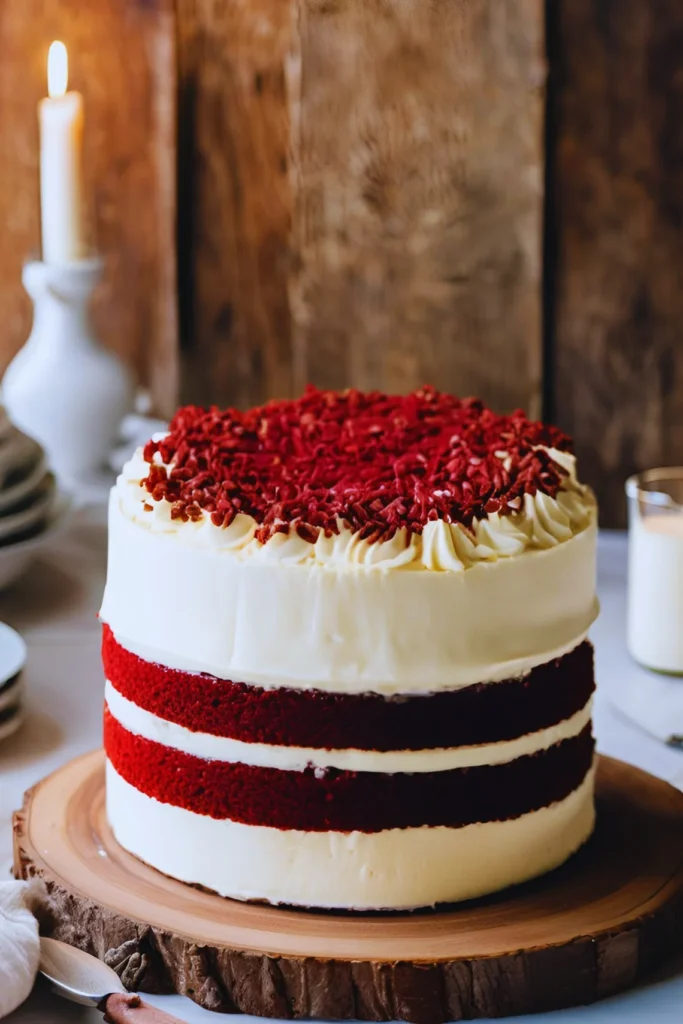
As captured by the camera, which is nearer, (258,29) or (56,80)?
(56,80)

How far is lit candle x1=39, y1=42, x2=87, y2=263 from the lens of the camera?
2775mm

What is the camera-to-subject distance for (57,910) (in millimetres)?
1397

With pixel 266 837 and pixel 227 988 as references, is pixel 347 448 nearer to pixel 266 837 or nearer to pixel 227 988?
pixel 266 837

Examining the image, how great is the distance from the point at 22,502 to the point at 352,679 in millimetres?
1153

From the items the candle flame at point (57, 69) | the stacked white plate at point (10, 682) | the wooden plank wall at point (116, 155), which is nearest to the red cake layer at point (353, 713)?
the stacked white plate at point (10, 682)

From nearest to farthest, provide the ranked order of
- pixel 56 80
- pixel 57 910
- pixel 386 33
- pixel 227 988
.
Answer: pixel 227 988
pixel 57 910
pixel 56 80
pixel 386 33

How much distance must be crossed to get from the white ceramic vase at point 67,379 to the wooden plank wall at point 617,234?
897mm

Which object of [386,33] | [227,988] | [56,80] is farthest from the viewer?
[386,33]

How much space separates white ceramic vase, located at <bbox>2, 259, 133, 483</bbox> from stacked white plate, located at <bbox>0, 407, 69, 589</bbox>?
0.43 meters

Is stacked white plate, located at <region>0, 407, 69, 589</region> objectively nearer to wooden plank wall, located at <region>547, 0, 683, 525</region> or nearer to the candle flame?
the candle flame

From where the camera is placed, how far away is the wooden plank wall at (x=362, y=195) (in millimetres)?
2988

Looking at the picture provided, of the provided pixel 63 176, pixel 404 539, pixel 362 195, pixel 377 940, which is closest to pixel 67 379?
pixel 63 176

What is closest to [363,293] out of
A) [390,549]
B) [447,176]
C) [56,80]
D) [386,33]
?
[447,176]

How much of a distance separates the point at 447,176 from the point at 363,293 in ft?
1.00
